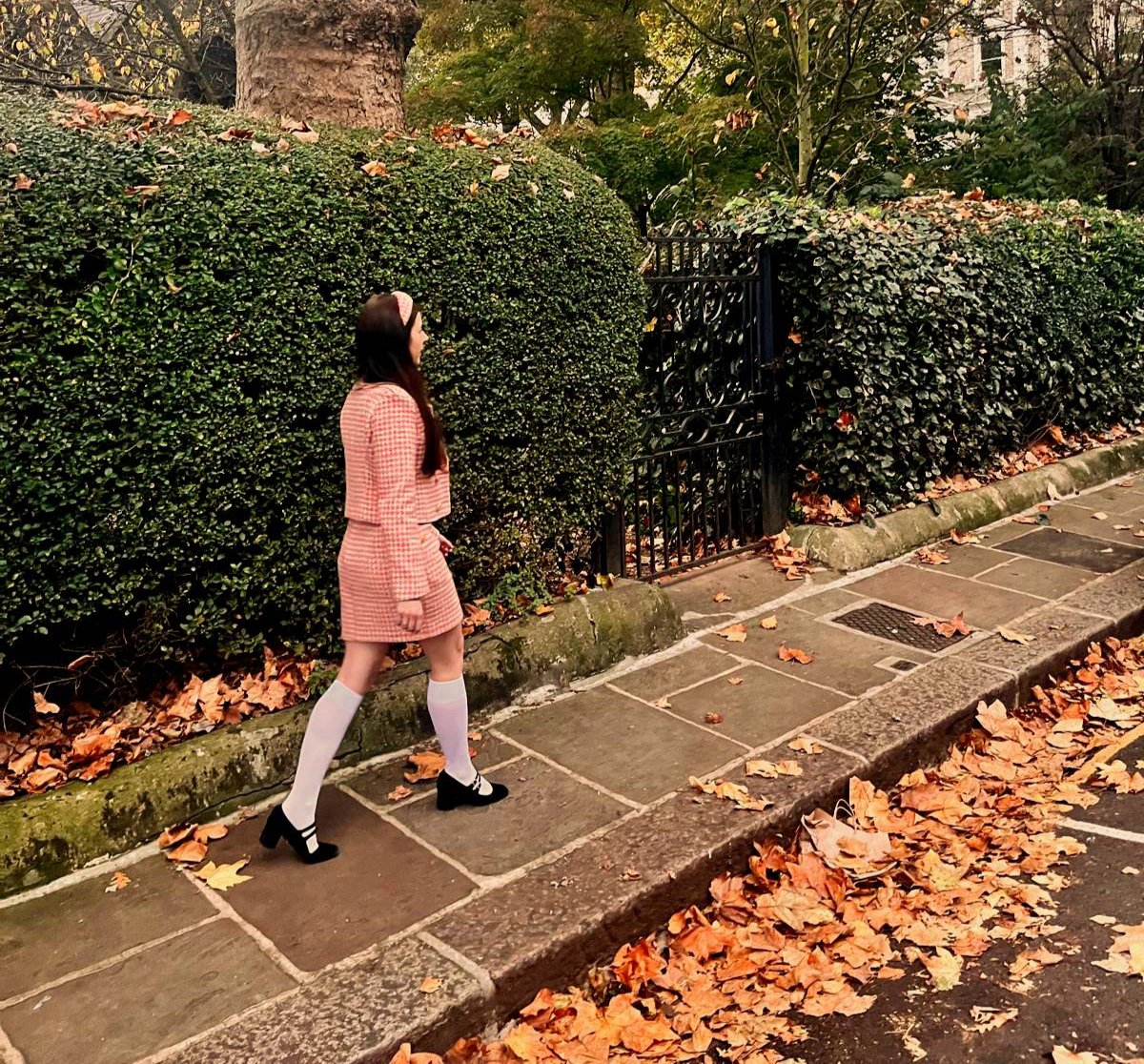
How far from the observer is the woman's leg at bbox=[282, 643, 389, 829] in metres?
3.27

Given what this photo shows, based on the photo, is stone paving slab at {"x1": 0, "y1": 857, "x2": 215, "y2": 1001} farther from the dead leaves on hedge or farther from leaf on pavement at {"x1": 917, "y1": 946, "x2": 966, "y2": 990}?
leaf on pavement at {"x1": 917, "y1": 946, "x2": 966, "y2": 990}

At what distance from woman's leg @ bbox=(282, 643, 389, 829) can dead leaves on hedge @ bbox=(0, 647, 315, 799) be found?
2.21 feet

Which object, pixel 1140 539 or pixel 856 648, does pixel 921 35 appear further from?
pixel 856 648

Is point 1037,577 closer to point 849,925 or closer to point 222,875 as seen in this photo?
point 849,925

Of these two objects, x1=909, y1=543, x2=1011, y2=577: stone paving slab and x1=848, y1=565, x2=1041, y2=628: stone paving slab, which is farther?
x1=909, y1=543, x2=1011, y2=577: stone paving slab

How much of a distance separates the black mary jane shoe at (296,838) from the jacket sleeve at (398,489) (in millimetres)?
832

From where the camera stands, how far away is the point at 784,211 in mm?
6391

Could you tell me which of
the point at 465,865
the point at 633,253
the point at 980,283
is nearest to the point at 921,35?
the point at 980,283

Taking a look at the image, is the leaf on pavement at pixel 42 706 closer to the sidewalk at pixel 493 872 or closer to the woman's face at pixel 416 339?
the sidewalk at pixel 493 872

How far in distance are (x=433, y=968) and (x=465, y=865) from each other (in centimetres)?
55

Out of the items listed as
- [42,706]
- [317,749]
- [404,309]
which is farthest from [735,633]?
[42,706]

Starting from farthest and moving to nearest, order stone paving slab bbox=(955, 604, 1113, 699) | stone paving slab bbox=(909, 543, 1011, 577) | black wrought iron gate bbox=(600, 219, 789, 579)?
stone paving slab bbox=(909, 543, 1011, 577), black wrought iron gate bbox=(600, 219, 789, 579), stone paving slab bbox=(955, 604, 1113, 699)

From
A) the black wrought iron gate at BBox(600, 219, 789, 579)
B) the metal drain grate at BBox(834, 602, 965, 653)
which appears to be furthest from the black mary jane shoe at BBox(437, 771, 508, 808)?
the metal drain grate at BBox(834, 602, 965, 653)

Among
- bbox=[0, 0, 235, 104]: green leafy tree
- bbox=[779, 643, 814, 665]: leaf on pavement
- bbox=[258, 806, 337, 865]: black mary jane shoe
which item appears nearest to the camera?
bbox=[258, 806, 337, 865]: black mary jane shoe
